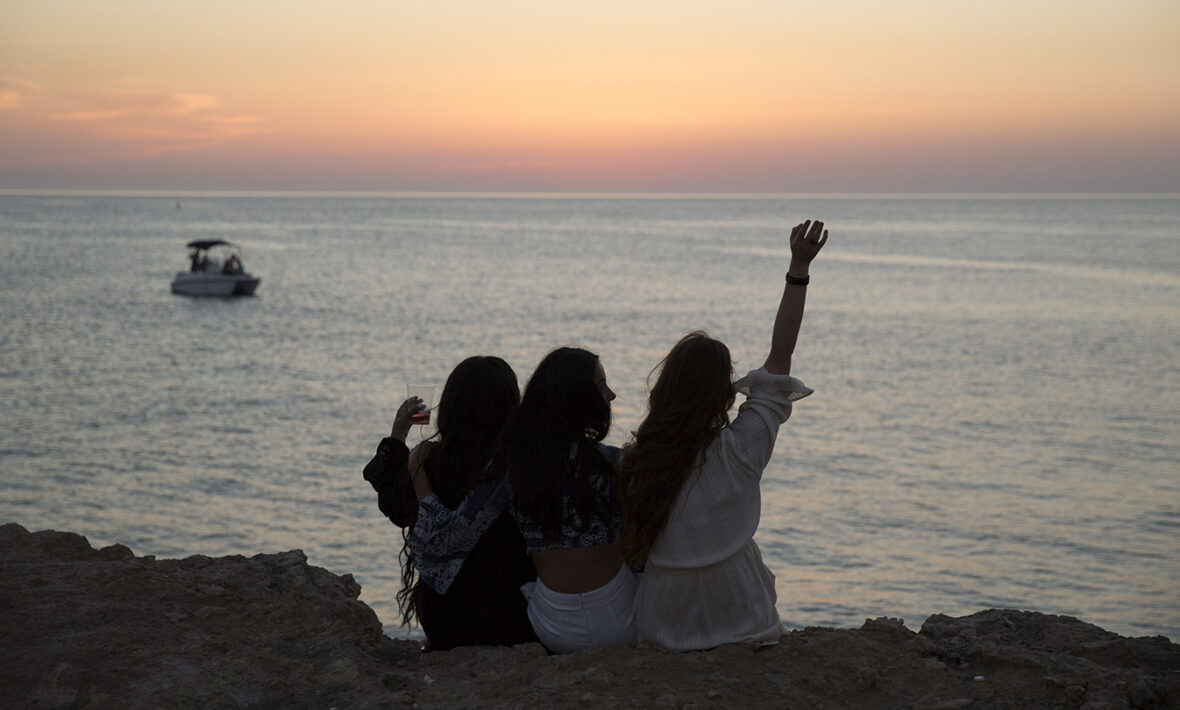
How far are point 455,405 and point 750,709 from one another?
153 cm

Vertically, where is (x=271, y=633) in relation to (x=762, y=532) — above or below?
above

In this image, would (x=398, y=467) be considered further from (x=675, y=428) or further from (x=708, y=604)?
(x=708, y=604)

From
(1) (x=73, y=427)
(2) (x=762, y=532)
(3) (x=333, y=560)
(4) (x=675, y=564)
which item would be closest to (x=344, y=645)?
(4) (x=675, y=564)

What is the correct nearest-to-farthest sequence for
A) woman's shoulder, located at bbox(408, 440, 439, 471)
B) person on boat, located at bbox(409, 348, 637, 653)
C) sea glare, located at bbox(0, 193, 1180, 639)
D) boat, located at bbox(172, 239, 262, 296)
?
person on boat, located at bbox(409, 348, 637, 653), woman's shoulder, located at bbox(408, 440, 439, 471), sea glare, located at bbox(0, 193, 1180, 639), boat, located at bbox(172, 239, 262, 296)

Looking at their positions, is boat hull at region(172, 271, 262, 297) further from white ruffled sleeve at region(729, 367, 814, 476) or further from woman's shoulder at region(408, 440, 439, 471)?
white ruffled sleeve at region(729, 367, 814, 476)

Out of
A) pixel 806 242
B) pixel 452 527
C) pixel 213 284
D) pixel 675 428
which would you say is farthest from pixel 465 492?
pixel 213 284

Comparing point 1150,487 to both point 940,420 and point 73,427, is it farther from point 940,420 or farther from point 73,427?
point 73,427

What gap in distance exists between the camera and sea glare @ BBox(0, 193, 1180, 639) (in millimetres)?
13641

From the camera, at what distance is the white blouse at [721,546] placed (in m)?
3.68

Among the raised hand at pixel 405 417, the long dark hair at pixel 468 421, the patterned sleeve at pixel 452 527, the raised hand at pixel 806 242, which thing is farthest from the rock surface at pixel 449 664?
the raised hand at pixel 806 242

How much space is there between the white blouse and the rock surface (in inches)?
4.2

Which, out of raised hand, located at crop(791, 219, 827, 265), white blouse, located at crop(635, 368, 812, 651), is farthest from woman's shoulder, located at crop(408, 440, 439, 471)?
raised hand, located at crop(791, 219, 827, 265)

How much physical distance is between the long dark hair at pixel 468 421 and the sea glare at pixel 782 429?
7.15 metres

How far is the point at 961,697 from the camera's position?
370 cm
